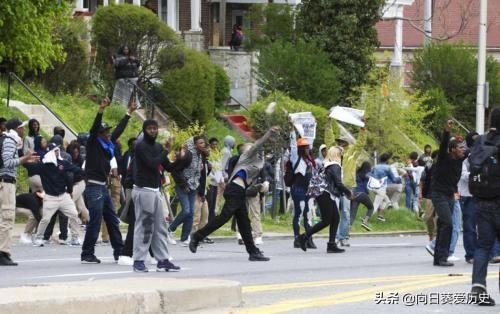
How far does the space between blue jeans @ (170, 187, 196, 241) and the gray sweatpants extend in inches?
212

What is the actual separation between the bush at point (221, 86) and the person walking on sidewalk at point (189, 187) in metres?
16.6

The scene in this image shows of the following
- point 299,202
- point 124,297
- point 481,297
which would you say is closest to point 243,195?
point 299,202

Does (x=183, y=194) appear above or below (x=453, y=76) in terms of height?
below

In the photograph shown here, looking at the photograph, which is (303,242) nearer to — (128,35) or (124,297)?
(124,297)

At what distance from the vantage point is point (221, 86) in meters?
37.8

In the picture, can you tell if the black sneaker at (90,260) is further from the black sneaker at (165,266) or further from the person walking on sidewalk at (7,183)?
the black sneaker at (165,266)

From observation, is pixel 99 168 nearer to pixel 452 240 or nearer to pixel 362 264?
pixel 362 264

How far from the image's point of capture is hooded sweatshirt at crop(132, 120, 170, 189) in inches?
Result: 583

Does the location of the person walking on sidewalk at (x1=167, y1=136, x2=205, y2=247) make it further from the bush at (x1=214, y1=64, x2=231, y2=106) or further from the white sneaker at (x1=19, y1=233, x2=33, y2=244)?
the bush at (x1=214, y1=64, x2=231, y2=106)

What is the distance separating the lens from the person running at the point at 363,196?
1035 inches

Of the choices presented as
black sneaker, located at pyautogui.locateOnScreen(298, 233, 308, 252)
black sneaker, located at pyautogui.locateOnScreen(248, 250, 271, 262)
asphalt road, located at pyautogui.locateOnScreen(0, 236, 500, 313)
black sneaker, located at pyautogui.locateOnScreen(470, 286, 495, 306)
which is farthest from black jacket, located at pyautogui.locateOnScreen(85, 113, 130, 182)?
black sneaker, located at pyautogui.locateOnScreen(470, 286, 495, 306)

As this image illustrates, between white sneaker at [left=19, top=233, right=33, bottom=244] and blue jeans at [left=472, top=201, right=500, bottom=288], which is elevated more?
blue jeans at [left=472, top=201, right=500, bottom=288]

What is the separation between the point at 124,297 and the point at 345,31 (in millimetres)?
30307

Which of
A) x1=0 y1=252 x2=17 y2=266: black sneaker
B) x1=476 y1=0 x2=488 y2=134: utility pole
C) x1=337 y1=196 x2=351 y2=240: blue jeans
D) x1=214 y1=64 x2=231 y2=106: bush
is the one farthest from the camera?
x1=214 y1=64 x2=231 y2=106: bush
